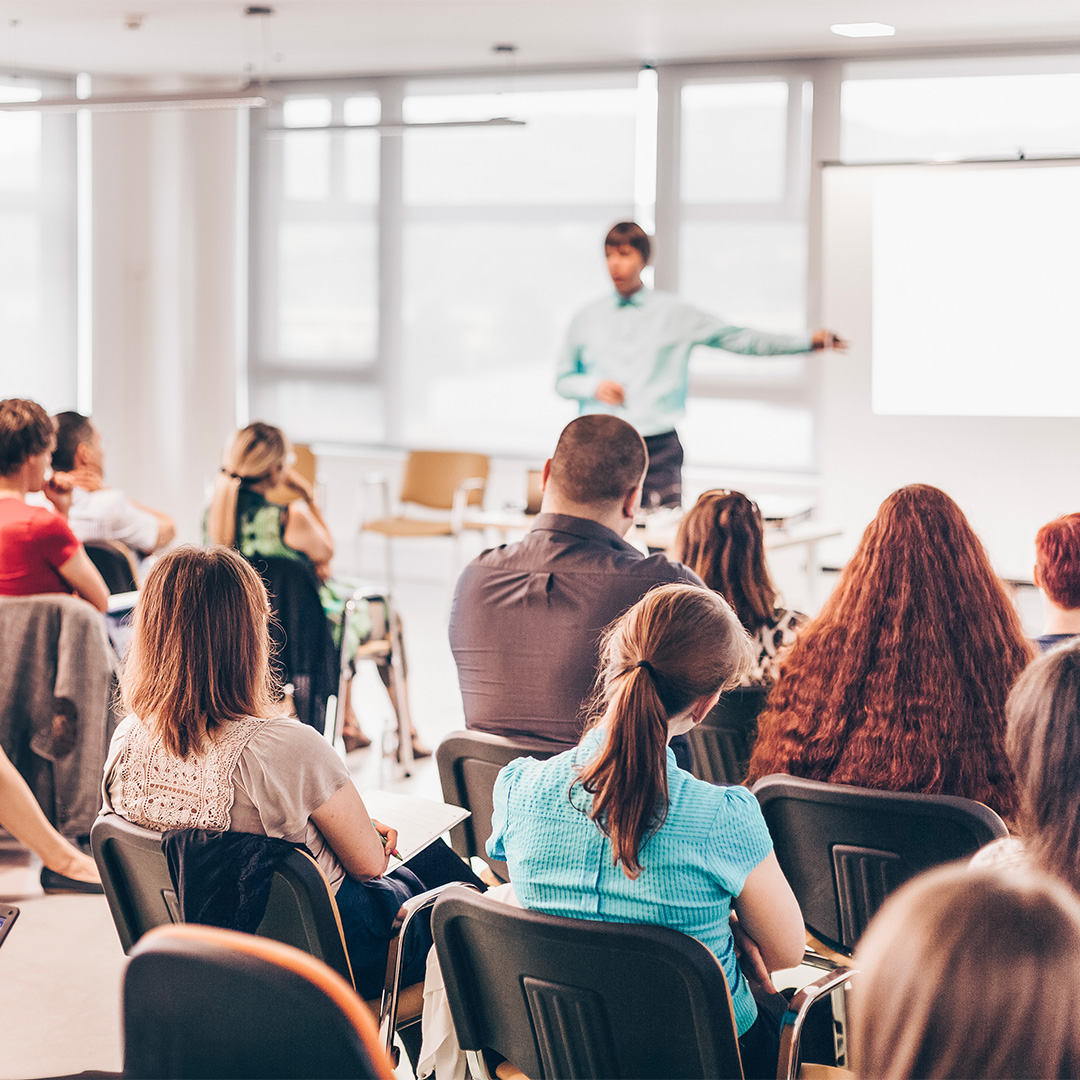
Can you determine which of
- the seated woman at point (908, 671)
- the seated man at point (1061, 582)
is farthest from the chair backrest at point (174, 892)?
the seated man at point (1061, 582)

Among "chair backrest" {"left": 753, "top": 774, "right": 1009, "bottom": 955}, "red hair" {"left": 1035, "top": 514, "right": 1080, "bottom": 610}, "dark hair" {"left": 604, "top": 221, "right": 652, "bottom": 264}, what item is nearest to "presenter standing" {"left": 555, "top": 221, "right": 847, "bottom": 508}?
"dark hair" {"left": 604, "top": 221, "right": 652, "bottom": 264}

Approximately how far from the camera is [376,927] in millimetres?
2086

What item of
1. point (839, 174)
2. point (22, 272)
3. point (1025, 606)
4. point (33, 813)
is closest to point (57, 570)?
point (33, 813)

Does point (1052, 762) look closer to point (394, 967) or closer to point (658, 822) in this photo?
point (658, 822)

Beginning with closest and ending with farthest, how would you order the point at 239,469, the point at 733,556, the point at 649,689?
the point at 649,689
the point at 733,556
the point at 239,469

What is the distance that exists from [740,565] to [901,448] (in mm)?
3945

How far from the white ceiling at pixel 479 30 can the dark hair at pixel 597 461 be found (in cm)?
377

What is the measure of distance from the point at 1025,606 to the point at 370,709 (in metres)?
3.41

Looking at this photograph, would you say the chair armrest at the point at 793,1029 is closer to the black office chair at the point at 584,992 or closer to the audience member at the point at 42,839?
the black office chair at the point at 584,992

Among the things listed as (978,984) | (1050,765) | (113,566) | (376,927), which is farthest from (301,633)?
(978,984)

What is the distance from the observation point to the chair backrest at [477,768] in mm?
2340

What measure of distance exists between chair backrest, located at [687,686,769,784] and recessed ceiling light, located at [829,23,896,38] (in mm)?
4492

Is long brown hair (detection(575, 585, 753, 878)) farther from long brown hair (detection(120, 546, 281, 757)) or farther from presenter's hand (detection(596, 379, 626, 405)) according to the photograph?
Result: presenter's hand (detection(596, 379, 626, 405))

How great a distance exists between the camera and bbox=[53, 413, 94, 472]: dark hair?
4.29 metres
